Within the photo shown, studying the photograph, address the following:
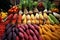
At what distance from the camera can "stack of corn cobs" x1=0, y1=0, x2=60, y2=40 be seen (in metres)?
3.16

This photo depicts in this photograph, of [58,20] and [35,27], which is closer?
[35,27]

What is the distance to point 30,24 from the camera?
3400 mm

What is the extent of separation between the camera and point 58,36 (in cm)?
323

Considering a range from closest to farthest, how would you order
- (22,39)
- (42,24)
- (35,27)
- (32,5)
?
(22,39) → (35,27) → (42,24) → (32,5)

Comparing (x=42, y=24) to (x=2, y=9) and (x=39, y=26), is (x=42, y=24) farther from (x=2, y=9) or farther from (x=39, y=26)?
(x=2, y=9)

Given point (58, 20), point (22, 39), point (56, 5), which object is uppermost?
point (56, 5)

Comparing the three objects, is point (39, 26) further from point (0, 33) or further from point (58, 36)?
point (0, 33)

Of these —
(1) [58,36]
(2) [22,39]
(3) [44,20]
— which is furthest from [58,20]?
(2) [22,39]

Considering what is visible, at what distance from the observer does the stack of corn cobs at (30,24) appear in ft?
10.4

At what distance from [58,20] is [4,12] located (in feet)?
4.25

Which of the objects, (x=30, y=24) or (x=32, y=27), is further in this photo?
(x=30, y=24)

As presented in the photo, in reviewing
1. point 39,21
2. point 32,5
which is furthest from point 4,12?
point 39,21

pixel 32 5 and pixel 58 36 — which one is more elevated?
pixel 32 5

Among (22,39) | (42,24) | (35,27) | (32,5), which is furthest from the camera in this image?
(32,5)
